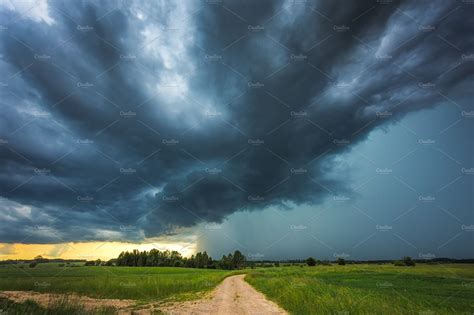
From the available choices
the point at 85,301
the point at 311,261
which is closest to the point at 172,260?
the point at 311,261

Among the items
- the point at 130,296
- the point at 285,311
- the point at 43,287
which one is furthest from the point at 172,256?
the point at 285,311

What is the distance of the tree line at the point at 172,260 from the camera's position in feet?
365

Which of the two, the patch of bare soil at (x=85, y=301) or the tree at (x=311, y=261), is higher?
the tree at (x=311, y=261)

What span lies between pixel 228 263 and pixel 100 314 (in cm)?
13560

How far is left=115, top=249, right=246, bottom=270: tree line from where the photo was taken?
111m

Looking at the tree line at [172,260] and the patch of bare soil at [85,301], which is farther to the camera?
the tree line at [172,260]

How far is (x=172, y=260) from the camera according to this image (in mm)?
122125

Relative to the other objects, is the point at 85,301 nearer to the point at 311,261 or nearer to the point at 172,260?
the point at 172,260

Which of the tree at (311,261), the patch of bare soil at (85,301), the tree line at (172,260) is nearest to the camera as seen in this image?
the patch of bare soil at (85,301)

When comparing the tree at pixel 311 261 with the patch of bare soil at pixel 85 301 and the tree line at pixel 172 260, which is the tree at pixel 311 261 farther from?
the patch of bare soil at pixel 85 301

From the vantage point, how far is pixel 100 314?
412 inches

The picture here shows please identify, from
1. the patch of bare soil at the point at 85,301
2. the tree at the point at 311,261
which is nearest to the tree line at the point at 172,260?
the tree at the point at 311,261

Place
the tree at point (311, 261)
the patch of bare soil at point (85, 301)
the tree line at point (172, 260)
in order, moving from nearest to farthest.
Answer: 1. the patch of bare soil at point (85, 301)
2. the tree line at point (172, 260)
3. the tree at point (311, 261)

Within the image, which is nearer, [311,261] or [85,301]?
[85,301]
